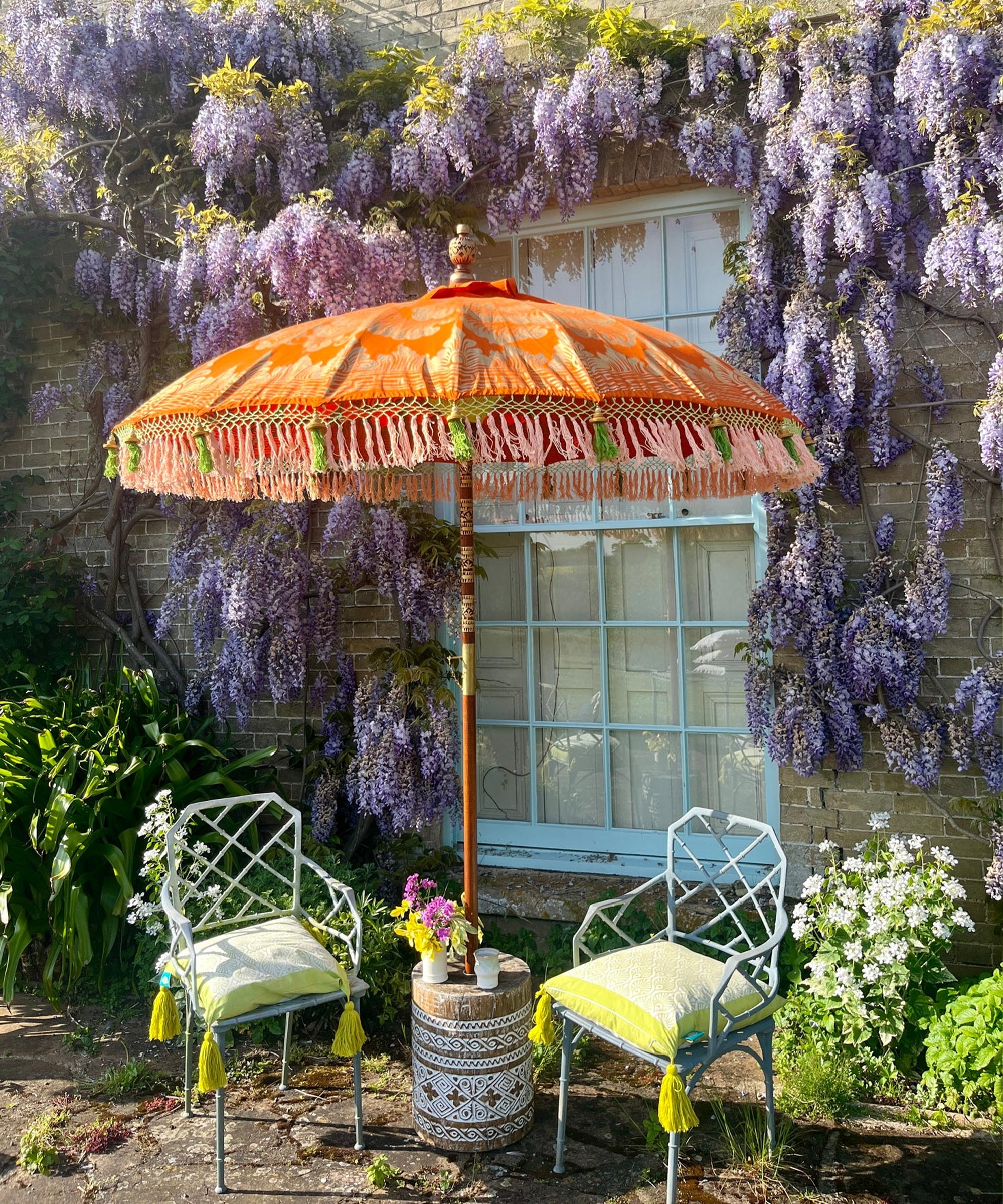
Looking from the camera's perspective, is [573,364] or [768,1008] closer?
[573,364]

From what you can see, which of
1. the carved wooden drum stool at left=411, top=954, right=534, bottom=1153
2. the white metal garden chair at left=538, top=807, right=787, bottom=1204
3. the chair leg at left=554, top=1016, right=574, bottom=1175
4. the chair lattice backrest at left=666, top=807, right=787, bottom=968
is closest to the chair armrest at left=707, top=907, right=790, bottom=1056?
the white metal garden chair at left=538, top=807, right=787, bottom=1204

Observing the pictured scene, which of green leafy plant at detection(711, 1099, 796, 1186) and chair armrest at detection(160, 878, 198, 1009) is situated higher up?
chair armrest at detection(160, 878, 198, 1009)

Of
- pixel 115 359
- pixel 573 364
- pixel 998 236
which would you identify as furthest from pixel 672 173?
pixel 115 359

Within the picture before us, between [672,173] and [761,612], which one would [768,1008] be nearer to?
[761,612]

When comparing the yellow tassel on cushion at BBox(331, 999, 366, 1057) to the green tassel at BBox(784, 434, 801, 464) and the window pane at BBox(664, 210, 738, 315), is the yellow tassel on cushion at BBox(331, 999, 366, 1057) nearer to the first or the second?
the green tassel at BBox(784, 434, 801, 464)

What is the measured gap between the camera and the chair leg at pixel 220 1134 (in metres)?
2.63

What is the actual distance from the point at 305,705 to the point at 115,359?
7.34 feet

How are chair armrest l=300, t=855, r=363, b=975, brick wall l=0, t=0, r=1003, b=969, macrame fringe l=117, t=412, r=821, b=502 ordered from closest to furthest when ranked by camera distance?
macrame fringe l=117, t=412, r=821, b=502 → chair armrest l=300, t=855, r=363, b=975 → brick wall l=0, t=0, r=1003, b=969

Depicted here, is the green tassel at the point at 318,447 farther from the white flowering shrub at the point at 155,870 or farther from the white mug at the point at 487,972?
the white flowering shrub at the point at 155,870

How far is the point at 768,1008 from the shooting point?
106 inches

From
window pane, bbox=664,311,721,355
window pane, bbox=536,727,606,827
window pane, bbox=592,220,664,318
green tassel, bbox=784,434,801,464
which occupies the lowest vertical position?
window pane, bbox=536,727,606,827

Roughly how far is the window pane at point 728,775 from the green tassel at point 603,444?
239 cm

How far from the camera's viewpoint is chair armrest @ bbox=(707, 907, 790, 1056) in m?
2.51

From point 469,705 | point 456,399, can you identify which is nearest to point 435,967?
point 469,705
